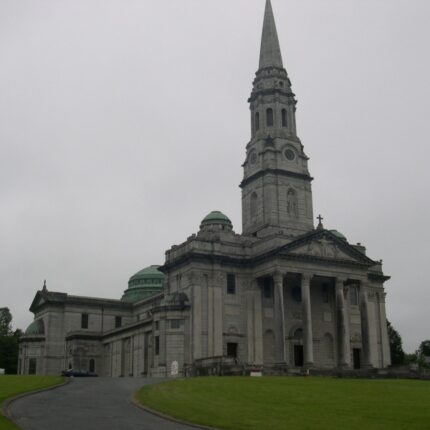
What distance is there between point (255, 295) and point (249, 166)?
16.8 metres

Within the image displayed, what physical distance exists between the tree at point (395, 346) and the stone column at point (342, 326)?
3828 cm

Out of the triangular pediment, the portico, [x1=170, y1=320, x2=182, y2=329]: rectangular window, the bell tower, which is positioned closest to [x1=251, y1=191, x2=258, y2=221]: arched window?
the bell tower

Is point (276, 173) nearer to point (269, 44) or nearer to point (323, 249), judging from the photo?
point (323, 249)

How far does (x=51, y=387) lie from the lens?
4056 cm

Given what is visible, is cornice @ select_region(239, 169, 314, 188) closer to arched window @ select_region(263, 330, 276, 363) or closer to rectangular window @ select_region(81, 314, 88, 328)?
arched window @ select_region(263, 330, 276, 363)

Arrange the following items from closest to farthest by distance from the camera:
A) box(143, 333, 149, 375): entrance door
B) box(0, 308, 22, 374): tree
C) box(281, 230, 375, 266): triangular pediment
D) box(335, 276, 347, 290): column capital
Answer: box(281, 230, 375, 266): triangular pediment < box(335, 276, 347, 290): column capital < box(143, 333, 149, 375): entrance door < box(0, 308, 22, 374): tree

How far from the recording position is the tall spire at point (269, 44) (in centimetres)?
8325

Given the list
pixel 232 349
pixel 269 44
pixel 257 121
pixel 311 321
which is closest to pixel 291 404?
pixel 232 349

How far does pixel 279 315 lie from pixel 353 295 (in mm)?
14948

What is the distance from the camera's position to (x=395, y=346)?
110 metres

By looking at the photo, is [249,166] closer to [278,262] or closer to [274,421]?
[278,262]

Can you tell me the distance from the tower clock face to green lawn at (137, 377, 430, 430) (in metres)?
38.8

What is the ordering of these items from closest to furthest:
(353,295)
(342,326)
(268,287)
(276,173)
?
(342,326) < (268,287) < (276,173) < (353,295)

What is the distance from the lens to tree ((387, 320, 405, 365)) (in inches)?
4193
